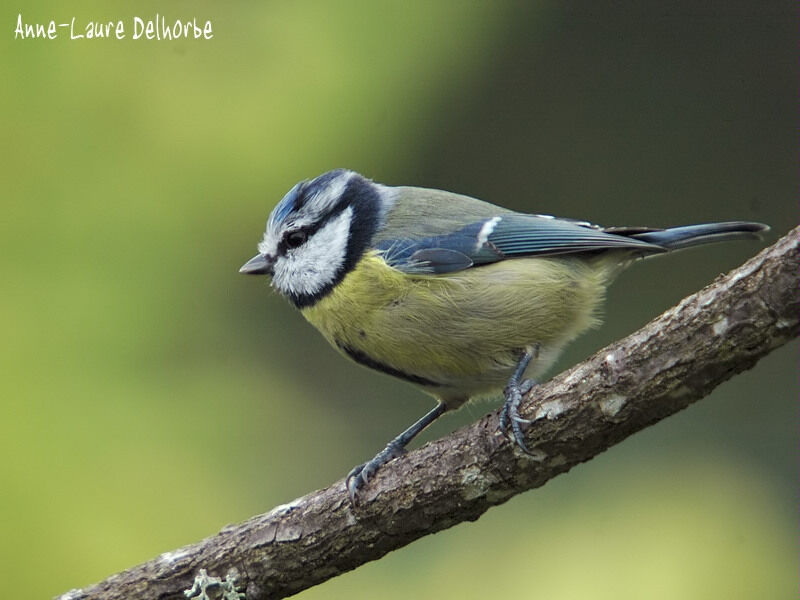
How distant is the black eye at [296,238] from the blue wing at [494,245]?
25cm

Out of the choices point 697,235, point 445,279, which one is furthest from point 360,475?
point 697,235

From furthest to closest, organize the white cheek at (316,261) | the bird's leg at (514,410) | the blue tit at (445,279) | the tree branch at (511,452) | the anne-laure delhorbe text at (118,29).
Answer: the anne-laure delhorbe text at (118,29)
the white cheek at (316,261)
the blue tit at (445,279)
the bird's leg at (514,410)
the tree branch at (511,452)

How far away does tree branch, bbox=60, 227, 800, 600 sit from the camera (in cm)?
175

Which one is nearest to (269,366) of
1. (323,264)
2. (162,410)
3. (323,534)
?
(162,410)

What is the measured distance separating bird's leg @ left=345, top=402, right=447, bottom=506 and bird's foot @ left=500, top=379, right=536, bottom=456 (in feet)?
1.32

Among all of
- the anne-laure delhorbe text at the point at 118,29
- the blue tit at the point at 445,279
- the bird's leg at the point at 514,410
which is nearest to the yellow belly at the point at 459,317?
the blue tit at the point at 445,279

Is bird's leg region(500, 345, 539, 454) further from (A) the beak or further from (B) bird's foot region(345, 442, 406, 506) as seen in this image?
(A) the beak

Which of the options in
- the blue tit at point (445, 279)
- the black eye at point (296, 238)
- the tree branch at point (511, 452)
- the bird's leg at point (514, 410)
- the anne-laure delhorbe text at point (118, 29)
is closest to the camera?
the tree branch at point (511, 452)

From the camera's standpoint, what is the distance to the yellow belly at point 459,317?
2344 mm

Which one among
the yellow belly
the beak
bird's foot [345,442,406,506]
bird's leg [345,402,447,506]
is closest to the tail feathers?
the yellow belly

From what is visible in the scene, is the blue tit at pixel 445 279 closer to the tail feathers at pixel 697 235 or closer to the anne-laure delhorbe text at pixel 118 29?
the tail feathers at pixel 697 235

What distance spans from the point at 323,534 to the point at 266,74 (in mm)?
1927

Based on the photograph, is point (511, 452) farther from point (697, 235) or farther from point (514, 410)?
point (697, 235)

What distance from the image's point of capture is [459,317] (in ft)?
7.68
